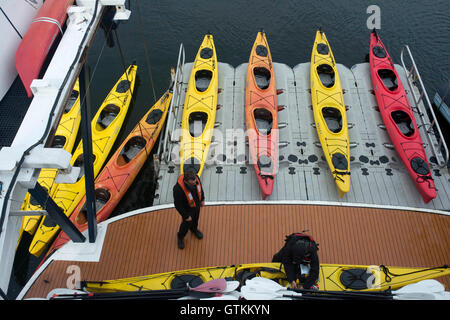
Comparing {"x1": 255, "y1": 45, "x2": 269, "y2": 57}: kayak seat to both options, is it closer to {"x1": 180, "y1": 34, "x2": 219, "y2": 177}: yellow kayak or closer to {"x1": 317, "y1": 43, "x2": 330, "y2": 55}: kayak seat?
{"x1": 180, "y1": 34, "x2": 219, "y2": 177}: yellow kayak

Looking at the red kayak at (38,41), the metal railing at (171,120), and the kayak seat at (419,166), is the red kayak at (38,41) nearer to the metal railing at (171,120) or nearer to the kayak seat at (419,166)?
the metal railing at (171,120)

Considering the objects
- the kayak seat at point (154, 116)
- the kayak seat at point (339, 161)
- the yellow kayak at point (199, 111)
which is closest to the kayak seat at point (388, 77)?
the kayak seat at point (339, 161)

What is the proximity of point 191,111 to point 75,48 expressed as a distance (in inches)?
211

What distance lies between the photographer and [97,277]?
6754mm

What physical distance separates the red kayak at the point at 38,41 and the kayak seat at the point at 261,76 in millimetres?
7373

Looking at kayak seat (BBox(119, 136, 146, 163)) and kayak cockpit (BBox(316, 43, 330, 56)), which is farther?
kayak cockpit (BBox(316, 43, 330, 56))

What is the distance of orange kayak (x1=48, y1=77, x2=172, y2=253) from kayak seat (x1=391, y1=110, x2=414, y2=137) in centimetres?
720

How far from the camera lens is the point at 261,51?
40.6 ft

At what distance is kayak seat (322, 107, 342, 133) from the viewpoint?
10.5 metres

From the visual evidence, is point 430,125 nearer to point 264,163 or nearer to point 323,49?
point 323,49

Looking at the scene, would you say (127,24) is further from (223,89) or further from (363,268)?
(363,268)

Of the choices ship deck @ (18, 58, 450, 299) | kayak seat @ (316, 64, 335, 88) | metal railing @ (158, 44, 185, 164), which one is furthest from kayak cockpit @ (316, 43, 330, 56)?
metal railing @ (158, 44, 185, 164)

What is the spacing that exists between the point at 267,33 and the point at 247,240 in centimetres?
1129

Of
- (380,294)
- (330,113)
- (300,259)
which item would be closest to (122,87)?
(330,113)
